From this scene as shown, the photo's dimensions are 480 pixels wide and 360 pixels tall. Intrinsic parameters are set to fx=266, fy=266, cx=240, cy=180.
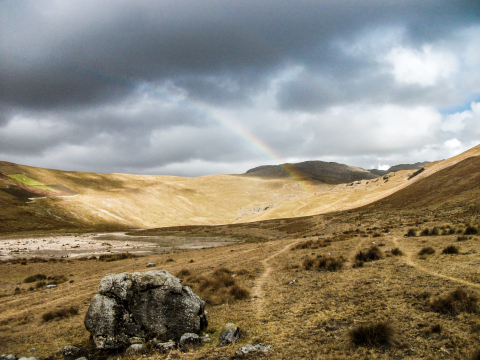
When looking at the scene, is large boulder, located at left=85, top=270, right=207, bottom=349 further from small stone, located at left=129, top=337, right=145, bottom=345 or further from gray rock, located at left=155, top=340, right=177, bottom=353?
gray rock, located at left=155, top=340, right=177, bottom=353

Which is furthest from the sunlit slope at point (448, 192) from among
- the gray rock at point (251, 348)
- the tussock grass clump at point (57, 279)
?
the tussock grass clump at point (57, 279)

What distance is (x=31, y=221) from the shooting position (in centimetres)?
9700

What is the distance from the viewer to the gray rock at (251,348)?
29.2 feet

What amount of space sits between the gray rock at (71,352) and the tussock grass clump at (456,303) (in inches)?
545

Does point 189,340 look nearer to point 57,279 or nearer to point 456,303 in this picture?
point 456,303

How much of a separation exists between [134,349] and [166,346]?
1204 millimetres

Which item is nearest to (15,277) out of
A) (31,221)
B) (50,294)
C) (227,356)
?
(50,294)

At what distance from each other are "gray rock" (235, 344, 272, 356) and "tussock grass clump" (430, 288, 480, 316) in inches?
249

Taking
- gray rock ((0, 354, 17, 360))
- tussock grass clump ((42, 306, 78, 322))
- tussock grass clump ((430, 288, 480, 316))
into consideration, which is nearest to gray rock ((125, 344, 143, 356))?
gray rock ((0, 354, 17, 360))

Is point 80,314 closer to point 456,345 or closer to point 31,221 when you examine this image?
point 456,345

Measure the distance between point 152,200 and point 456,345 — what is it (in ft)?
575

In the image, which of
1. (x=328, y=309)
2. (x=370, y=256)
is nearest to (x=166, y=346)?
(x=328, y=309)

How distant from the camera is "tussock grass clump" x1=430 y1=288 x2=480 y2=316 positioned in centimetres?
913

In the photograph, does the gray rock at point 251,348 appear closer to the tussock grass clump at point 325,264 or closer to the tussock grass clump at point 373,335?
the tussock grass clump at point 373,335
